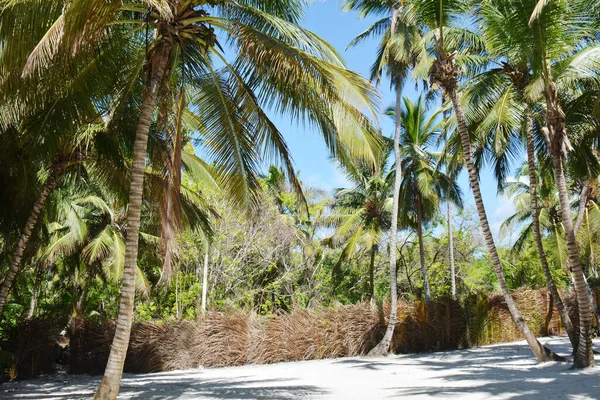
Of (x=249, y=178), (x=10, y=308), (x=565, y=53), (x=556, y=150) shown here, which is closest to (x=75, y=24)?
(x=249, y=178)

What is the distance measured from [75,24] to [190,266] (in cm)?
1906

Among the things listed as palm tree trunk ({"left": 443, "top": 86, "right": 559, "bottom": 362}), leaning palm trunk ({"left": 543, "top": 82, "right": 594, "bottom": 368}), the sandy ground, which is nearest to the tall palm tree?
leaning palm trunk ({"left": 543, "top": 82, "right": 594, "bottom": 368})

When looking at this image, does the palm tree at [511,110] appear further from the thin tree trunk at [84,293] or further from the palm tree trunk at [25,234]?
the thin tree trunk at [84,293]

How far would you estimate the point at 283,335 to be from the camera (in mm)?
17203

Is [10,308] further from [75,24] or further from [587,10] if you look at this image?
[587,10]

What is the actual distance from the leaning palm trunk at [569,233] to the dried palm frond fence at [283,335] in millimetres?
8086

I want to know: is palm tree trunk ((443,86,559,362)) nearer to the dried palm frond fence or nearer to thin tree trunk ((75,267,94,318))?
the dried palm frond fence

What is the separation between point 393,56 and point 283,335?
10.5 m

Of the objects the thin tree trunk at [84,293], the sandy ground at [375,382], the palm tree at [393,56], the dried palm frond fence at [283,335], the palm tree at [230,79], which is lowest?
the sandy ground at [375,382]

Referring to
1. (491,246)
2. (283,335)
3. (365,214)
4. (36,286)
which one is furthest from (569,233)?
(36,286)

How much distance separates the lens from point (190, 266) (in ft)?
79.9

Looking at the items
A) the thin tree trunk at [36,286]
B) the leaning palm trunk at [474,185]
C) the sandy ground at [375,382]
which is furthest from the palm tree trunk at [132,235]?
the thin tree trunk at [36,286]

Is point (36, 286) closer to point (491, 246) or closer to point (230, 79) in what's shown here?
point (230, 79)

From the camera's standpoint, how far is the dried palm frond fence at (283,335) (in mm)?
16516
